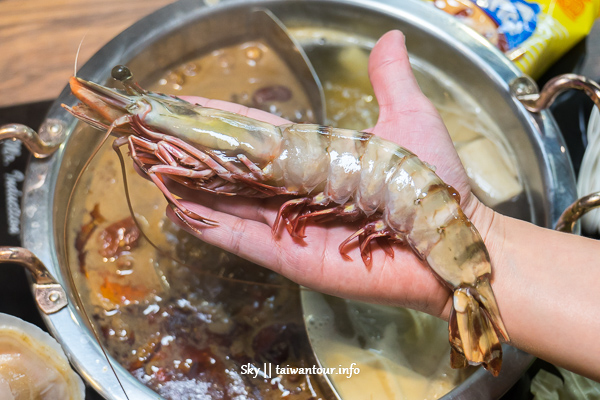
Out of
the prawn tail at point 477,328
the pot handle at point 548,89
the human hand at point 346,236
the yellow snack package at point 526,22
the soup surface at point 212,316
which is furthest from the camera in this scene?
the yellow snack package at point 526,22

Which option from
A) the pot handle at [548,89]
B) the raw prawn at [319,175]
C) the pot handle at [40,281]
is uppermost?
the pot handle at [548,89]

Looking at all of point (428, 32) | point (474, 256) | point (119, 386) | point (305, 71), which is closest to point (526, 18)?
point (428, 32)

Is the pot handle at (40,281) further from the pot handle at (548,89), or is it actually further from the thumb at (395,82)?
the pot handle at (548,89)

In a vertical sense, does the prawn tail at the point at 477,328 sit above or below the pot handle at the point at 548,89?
below

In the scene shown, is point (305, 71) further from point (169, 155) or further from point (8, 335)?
point (8, 335)

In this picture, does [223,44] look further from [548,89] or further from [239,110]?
[548,89]

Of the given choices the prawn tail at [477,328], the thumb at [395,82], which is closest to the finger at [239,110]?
the thumb at [395,82]

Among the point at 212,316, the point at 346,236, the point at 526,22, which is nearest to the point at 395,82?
the point at 346,236

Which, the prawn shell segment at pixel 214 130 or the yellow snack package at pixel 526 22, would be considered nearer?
the prawn shell segment at pixel 214 130
